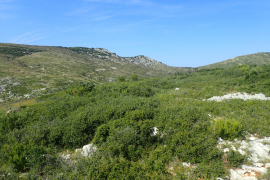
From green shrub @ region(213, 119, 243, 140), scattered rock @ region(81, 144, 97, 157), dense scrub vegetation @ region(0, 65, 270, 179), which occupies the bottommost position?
scattered rock @ region(81, 144, 97, 157)

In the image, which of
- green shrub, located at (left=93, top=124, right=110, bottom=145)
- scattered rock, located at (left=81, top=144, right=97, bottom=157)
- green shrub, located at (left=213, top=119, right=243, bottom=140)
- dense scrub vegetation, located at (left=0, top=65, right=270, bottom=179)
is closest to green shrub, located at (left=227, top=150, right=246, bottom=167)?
dense scrub vegetation, located at (left=0, top=65, right=270, bottom=179)

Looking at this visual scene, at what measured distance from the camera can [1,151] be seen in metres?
7.76

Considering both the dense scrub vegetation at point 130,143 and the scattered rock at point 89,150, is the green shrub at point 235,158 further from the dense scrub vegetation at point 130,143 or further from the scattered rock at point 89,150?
the scattered rock at point 89,150

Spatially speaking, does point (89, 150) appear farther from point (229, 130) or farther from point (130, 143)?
point (229, 130)

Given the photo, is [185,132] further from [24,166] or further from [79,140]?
[24,166]

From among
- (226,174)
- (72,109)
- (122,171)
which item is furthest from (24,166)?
(226,174)

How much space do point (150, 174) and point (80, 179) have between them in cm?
269

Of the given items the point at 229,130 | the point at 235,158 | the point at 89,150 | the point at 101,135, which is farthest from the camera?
the point at 101,135

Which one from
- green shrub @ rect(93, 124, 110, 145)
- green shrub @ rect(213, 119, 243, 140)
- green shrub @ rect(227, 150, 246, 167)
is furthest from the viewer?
green shrub @ rect(93, 124, 110, 145)

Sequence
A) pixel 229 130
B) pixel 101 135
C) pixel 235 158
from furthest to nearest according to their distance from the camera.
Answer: pixel 101 135
pixel 229 130
pixel 235 158

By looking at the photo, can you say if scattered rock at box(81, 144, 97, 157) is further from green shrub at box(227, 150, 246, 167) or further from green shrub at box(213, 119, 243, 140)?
green shrub at box(213, 119, 243, 140)

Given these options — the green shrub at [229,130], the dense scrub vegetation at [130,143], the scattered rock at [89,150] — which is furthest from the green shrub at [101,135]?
the green shrub at [229,130]

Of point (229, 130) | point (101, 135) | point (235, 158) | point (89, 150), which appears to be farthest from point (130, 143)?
point (229, 130)

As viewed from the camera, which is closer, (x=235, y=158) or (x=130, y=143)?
(x=235, y=158)
